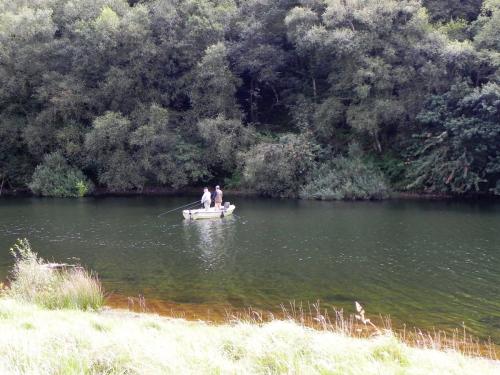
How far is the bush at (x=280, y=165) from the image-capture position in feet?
136

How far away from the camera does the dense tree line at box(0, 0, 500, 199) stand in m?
38.7

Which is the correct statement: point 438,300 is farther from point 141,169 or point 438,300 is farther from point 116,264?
point 141,169

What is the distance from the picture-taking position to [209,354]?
25.3 feet

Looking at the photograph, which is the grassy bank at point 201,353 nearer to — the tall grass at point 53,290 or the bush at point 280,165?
the tall grass at point 53,290

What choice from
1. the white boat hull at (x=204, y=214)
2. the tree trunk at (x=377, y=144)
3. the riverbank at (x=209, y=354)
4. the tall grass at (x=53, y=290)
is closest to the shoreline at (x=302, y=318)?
the tall grass at (x=53, y=290)

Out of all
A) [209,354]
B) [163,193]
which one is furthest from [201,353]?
[163,193]

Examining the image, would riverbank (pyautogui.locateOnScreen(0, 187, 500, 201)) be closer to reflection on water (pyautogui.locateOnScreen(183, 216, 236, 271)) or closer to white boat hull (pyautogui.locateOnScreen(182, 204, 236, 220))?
white boat hull (pyautogui.locateOnScreen(182, 204, 236, 220))

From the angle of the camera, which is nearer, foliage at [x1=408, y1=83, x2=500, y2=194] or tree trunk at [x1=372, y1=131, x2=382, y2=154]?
foliage at [x1=408, y1=83, x2=500, y2=194]

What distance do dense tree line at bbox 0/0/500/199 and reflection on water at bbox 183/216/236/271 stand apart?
1202 cm

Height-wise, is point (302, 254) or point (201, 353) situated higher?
point (201, 353)

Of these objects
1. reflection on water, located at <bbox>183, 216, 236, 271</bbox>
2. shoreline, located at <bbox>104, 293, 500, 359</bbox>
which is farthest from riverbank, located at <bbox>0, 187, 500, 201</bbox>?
shoreline, located at <bbox>104, 293, 500, 359</bbox>

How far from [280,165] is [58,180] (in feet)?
62.9

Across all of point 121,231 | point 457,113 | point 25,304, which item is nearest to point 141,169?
point 121,231

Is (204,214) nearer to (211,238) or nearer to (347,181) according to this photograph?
(211,238)
